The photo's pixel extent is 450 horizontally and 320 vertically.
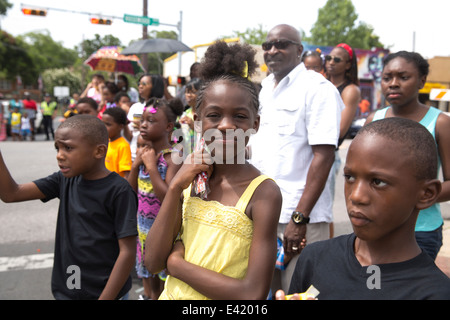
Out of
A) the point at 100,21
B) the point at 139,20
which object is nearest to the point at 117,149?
the point at 139,20

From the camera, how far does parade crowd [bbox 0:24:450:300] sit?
134cm

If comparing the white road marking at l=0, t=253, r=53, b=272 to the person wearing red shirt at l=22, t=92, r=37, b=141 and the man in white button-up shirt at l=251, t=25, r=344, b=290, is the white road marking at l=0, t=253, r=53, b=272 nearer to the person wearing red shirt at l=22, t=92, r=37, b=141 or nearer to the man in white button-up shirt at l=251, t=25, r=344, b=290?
the man in white button-up shirt at l=251, t=25, r=344, b=290

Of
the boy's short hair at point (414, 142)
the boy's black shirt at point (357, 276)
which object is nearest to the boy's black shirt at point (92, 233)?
the boy's black shirt at point (357, 276)

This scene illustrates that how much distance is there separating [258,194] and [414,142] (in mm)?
657

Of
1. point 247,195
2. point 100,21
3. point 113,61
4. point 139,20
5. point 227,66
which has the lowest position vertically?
point 247,195

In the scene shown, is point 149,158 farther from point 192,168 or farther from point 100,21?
point 100,21

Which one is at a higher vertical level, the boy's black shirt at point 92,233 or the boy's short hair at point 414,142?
the boy's short hair at point 414,142

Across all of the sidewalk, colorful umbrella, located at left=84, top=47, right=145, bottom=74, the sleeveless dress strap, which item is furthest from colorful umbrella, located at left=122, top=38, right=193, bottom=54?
the sleeveless dress strap

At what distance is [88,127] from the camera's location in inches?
92.8

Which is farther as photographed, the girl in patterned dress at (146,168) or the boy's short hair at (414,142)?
the girl in patterned dress at (146,168)

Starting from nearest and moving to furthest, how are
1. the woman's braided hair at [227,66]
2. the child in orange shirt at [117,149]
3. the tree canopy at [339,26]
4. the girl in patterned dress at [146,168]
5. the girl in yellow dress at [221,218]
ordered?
the girl in yellow dress at [221,218] → the woman's braided hair at [227,66] → the girl in patterned dress at [146,168] → the child in orange shirt at [117,149] → the tree canopy at [339,26]

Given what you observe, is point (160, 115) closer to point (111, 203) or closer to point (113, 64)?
point (111, 203)

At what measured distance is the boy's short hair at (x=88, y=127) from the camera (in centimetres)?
232

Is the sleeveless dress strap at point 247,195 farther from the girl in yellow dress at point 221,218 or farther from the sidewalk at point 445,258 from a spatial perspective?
the sidewalk at point 445,258
